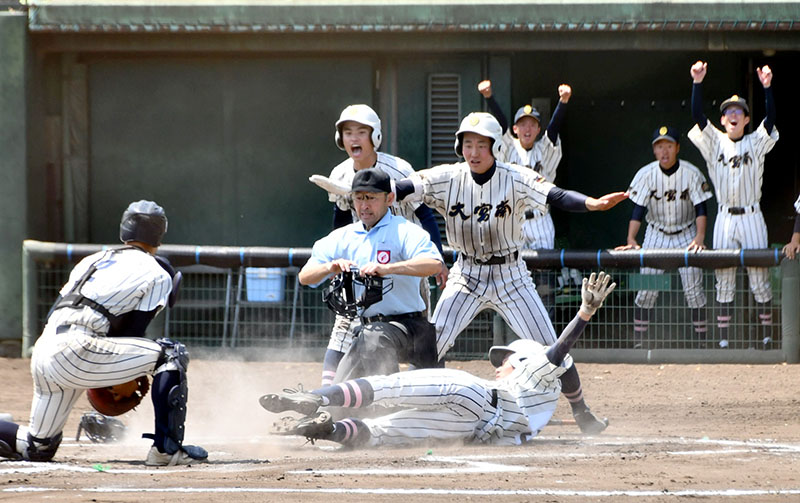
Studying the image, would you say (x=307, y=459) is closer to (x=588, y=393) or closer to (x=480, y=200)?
(x=480, y=200)

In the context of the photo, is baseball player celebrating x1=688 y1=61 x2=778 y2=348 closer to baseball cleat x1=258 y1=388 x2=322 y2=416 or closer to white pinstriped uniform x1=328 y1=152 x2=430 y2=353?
white pinstriped uniform x1=328 y1=152 x2=430 y2=353

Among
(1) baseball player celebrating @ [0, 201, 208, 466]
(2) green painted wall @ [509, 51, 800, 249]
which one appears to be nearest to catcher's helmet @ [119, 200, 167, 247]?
(1) baseball player celebrating @ [0, 201, 208, 466]

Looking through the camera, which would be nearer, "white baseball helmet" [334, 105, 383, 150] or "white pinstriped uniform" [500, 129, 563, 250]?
"white baseball helmet" [334, 105, 383, 150]

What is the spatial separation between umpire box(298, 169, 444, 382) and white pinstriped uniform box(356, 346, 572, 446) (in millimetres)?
272

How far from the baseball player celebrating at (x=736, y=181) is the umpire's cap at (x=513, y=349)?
12.1 ft

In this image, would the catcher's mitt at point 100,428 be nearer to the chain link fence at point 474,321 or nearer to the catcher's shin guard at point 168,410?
the catcher's shin guard at point 168,410

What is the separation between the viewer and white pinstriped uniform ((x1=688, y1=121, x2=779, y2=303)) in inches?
378

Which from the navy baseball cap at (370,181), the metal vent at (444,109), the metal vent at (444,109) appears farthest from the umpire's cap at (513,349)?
the metal vent at (444,109)

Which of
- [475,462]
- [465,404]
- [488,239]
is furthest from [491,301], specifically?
[475,462]

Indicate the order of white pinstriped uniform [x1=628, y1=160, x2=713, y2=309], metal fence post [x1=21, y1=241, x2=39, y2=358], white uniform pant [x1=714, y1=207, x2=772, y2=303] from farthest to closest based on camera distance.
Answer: white pinstriped uniform [x1=628, y1=160, x2=713, y2=309] → metal fence post [x1=21, y1=241, x2=39, y2=358] → white uniform pant [x1=714, y1=207, x2=772, y2=303]

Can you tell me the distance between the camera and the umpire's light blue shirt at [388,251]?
6.04 metres

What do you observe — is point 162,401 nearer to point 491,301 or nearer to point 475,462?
point 475,462

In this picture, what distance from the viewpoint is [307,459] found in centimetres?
546

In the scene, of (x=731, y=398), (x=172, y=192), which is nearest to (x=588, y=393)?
(x=731, y=398)
